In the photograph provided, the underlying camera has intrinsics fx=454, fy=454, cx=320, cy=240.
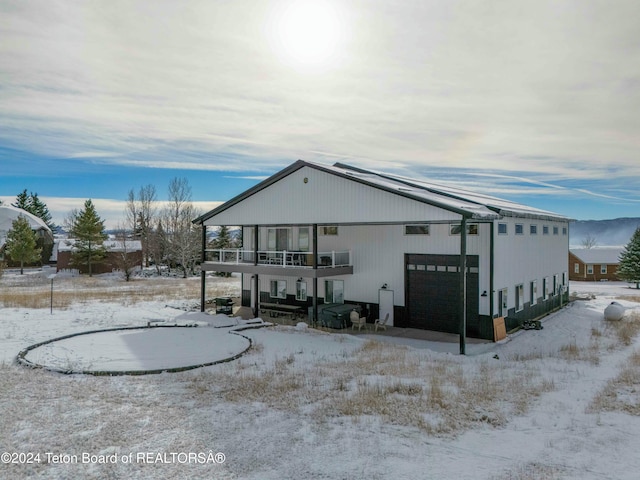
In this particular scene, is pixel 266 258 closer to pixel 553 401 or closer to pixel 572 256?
pixel 553 401

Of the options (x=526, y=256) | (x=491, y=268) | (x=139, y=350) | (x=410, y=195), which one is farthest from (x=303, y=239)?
(x=139, y=350)

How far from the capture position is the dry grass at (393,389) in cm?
944

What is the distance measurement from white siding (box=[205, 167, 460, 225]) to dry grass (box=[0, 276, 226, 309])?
9.73m

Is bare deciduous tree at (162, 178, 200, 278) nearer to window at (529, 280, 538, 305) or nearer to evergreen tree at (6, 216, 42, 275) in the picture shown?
evergreen tree at (6, 216, 42, 275)

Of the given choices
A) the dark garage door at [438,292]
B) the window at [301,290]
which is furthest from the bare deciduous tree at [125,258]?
the dark garage door at [438,292]

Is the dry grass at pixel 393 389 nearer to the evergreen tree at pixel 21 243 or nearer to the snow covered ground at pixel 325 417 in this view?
the snow covered ground at pixel 325 417

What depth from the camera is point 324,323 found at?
22188 mm

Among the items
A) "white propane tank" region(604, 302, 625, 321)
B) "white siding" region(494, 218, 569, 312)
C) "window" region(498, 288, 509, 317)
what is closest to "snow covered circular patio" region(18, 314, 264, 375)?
"window" region(498, 288, 509, 317)

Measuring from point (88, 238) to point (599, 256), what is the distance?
205 feet

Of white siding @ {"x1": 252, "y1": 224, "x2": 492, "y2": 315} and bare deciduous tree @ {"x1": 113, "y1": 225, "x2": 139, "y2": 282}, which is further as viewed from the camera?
bare deciduous tree @ {"x1": 113, "y1": 225, "x2": 139, "y2": 282}

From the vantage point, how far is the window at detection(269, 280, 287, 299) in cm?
2666

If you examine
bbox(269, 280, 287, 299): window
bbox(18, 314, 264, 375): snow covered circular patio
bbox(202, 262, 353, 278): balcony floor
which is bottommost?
bbox(18, 314, 264, 375): snow covered circular patio

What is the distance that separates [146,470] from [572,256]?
64.1 m

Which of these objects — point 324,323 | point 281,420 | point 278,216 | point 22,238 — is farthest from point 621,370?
point 22,238
